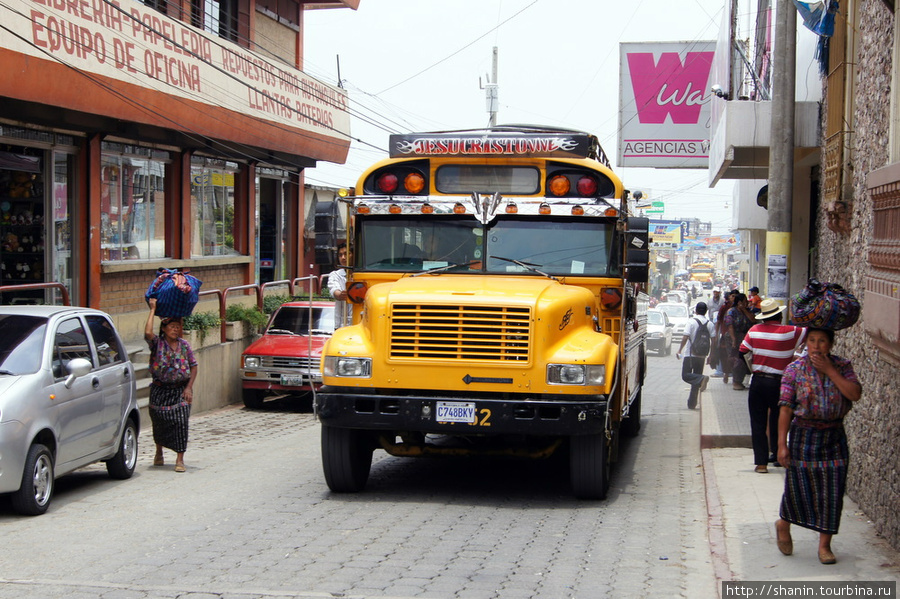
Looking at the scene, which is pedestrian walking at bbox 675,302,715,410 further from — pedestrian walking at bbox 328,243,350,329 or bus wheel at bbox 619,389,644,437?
pedestrian walking at bbox 328,243,350,329

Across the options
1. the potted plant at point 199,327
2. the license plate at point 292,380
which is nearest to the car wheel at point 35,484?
the license plate at point 292,380

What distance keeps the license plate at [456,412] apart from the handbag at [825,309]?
2811mm

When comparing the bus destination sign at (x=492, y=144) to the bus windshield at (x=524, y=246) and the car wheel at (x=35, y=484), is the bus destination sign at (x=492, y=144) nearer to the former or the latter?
the bus windshield at (x=524, y=246)

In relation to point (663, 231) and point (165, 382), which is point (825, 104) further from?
point (663, 231)

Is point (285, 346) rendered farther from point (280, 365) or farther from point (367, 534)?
point (367, 534)

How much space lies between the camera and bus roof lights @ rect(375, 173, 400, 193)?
1027 cm

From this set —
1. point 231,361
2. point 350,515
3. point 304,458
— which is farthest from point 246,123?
point 350,515

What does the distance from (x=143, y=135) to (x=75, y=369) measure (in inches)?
405

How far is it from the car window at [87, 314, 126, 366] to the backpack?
10.4 metres

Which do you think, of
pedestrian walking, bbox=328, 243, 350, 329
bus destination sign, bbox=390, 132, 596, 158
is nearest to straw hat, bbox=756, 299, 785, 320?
bus destination sign, bbox=390, 132, 596, 158

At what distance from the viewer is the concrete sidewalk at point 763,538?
6812 mm

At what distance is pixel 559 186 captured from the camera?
391 inches

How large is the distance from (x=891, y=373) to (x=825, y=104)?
554 cm

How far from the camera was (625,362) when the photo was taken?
10.4 m
